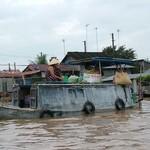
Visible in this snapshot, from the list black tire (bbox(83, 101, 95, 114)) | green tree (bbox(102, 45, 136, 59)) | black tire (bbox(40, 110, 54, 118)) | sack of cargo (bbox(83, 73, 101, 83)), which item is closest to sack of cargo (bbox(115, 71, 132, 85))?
sack of cargo (bbox(83, 73, 101, 83))

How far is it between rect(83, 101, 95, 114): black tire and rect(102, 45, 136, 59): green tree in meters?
31.0

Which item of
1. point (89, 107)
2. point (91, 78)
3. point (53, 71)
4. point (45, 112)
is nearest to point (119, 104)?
point (91, 78)

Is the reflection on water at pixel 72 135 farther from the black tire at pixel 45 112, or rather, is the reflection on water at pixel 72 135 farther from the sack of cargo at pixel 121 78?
the sack of cargo at pixel 121 78

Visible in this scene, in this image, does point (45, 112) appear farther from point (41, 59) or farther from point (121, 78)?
point (41, 59)

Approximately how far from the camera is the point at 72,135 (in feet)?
27.3

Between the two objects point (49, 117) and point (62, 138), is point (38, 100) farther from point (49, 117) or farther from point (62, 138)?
point (62, 138)

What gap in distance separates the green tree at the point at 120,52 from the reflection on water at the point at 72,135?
33644mm

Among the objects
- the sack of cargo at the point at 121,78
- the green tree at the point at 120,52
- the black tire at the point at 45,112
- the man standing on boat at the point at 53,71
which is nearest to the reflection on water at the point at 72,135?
the black tire at the point at 45,112

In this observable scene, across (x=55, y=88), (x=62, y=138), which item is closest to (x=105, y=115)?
(x=55, y=88)

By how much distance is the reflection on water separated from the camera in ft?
22.6

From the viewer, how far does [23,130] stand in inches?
376

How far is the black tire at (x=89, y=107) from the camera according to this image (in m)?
12.8

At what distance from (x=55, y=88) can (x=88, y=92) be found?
5.03ft

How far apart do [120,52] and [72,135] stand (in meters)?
37.7
